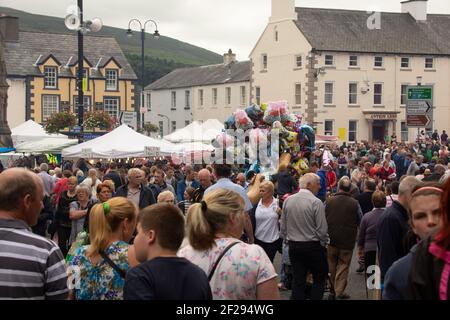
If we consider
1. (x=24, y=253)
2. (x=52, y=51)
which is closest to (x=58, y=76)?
(x=52, y=51)

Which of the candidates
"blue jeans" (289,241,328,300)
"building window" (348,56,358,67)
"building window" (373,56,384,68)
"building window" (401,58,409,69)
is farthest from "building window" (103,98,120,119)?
"blue jeans" (289,241,328,300)

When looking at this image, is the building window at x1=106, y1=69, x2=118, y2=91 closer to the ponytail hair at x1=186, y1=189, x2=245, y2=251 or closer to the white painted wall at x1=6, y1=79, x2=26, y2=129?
the white painted wall at x1=6, y1=79, x2=26, y2=129

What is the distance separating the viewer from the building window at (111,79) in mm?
70688

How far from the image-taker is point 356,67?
58.7m

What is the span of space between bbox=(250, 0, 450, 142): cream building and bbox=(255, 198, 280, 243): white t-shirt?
4544 cm

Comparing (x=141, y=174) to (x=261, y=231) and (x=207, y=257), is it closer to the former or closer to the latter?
(x=261, y=231)

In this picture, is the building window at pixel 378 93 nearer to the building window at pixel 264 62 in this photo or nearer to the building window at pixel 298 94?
the building window at pixel 298 94

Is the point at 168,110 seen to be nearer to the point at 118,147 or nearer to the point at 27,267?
the point at 118,147

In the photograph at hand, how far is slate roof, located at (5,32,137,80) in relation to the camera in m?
67.4

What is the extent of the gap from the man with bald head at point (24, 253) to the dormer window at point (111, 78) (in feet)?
218

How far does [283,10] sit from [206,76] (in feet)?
48.4

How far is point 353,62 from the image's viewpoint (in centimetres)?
5866

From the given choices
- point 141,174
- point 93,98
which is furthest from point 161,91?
point 141,174

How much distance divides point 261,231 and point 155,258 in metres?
7.58
